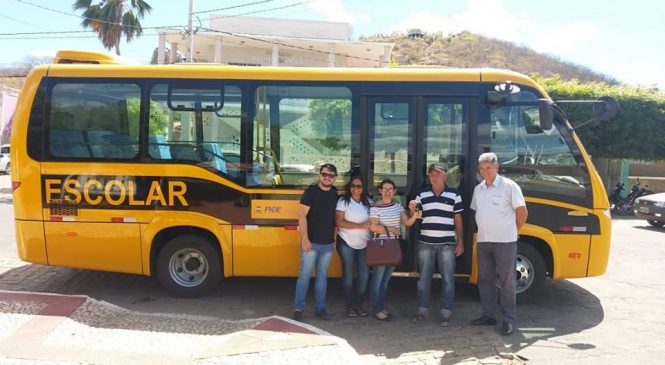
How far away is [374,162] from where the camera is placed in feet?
20.6

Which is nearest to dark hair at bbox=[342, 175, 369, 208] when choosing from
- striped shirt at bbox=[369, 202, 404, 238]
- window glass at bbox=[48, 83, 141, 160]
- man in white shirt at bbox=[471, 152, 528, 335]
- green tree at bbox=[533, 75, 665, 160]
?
striped shirt at bbox=[369, 202, 404, 238]

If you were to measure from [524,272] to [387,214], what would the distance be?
1971 millimetres

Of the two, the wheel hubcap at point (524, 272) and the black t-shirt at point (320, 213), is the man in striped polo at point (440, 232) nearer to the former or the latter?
the black t-shirt at point (320, 213)

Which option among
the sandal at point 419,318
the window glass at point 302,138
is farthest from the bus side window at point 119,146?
the sandal at point 419,318

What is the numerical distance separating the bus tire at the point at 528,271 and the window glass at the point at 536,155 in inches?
27.0

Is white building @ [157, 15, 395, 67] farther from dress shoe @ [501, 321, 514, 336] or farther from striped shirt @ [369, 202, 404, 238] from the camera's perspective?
dress shoe @ [501, 321, 514, 336]

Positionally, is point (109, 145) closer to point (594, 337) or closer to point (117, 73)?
point (117, 73)

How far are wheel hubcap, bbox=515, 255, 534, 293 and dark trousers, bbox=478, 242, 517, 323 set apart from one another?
76cm

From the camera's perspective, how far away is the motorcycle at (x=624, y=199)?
18703 millimetres

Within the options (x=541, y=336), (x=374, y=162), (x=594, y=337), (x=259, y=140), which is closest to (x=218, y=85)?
(x=259, y=140)

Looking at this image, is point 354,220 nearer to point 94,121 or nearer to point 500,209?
point 500,209

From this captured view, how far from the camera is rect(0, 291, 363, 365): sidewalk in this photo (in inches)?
185

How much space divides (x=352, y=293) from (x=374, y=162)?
1499 millimetres

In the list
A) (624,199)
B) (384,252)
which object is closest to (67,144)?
(384,252)
